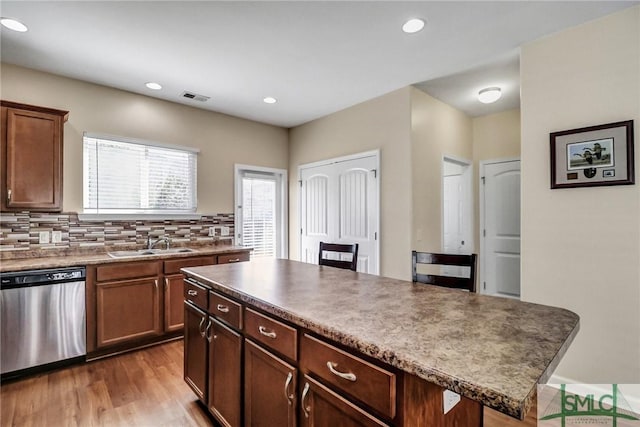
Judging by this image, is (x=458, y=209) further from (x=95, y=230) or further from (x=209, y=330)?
(x=95, y=230)

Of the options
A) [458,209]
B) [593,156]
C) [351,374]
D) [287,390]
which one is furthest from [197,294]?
[458,209]

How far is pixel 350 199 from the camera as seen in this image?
4047 mm

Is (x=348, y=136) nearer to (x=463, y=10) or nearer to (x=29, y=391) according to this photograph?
(x=463, y=10)

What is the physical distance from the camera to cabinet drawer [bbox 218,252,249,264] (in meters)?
3.57

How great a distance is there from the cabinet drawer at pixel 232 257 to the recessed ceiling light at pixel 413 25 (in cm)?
280

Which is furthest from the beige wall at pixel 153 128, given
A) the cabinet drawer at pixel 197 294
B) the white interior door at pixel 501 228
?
the white interior door at pixel 501 228

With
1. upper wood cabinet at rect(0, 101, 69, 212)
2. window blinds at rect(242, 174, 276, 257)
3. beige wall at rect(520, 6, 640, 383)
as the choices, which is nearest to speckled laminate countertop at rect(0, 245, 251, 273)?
upper wood cabinet at rect(0, 101, 69, 212)

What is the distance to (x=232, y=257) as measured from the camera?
3.66 metres

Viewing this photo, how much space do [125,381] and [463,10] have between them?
3.69 m

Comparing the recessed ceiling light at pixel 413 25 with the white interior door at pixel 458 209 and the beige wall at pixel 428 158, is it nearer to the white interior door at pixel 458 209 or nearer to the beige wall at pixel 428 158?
the beige wall at pixel 428 158

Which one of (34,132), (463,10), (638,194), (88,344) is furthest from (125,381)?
(638,194)

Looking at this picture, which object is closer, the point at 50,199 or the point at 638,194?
the point at 638,194

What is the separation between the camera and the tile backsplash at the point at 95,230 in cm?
288

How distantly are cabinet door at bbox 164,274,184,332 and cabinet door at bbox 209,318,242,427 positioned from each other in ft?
5.00
